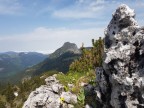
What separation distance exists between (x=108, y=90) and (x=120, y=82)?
97.2 inches

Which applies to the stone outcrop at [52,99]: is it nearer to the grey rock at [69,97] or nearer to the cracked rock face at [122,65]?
the grey rock at [69,97]

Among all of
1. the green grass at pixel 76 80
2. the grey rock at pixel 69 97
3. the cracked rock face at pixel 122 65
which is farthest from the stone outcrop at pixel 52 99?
the cracked rock face at pixel 122 65

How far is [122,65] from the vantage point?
19.2m

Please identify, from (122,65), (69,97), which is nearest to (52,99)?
(69,97)

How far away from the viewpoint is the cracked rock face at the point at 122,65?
18328 mm

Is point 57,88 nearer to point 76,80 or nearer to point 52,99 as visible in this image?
point 52,99

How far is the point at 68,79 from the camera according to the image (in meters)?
33.3

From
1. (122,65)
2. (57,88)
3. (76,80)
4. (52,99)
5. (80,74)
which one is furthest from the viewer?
(80,74)

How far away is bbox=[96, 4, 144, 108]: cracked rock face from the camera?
18328 mm

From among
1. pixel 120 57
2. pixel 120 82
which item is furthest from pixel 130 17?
pixel 120 82

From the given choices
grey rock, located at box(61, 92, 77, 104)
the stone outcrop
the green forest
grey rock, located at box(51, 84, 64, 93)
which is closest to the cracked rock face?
grey rock, located at box(61, 92, 77, 104)

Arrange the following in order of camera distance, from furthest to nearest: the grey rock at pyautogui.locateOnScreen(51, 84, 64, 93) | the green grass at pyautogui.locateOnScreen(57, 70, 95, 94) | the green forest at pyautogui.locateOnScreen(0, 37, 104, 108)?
the green forest at pyautogui.locateOnScreen(0, 37, 104, 108) → the green grass at pyautogui.locateOnScreen(57, 70, 95, 94) → the grey rock at pyautogui.locateOnScreen(51, 84, 64, 93)

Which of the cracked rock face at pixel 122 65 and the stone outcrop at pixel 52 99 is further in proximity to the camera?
the stone outcrop at pixel 52 99

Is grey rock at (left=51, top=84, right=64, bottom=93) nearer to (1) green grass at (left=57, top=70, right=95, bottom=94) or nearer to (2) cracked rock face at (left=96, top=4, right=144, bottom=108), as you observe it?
(1) green grass at (left=57, top=70, right=95, bottom=94)
